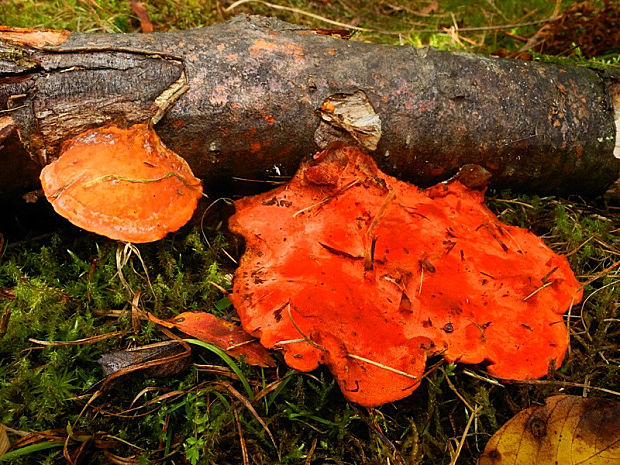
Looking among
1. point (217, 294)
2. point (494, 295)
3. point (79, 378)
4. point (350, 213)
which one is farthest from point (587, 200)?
point (79, 378)

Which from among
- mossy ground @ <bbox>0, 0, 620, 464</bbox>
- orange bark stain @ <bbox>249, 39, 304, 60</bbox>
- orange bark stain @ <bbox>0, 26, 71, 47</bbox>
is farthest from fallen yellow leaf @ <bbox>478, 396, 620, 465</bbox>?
orange bark stain @ <bbox>0, 26, 71, 47</bbox>

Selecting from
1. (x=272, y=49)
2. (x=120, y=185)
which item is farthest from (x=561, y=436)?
(x=272, y=49)

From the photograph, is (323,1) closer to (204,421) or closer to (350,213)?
(350,213)

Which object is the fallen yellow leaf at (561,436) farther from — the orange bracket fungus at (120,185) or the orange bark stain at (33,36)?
the orange bark stain at (33,36)

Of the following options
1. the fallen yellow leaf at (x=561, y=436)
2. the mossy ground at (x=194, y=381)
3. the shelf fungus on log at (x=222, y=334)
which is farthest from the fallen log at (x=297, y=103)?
the fallen yellow leaf at (x=561, y=436)

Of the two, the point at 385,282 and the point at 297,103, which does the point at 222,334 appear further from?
the point at 297,103

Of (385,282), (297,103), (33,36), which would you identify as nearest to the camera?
(385,282)
